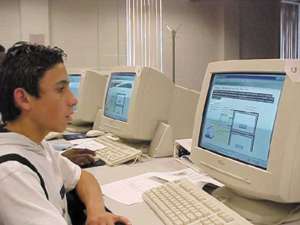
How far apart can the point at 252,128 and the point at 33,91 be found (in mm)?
624

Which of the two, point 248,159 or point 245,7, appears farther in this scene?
point 245,7

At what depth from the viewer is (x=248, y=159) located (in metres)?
1.16

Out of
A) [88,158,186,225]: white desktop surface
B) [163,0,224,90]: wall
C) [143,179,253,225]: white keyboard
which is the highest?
[163,0,224,90]: wall

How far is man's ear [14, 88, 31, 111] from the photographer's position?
3.44ft

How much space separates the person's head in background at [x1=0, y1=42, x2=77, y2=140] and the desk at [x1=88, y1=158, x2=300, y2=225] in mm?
358

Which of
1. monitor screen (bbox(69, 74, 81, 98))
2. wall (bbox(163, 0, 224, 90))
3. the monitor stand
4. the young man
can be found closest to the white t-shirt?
the young man

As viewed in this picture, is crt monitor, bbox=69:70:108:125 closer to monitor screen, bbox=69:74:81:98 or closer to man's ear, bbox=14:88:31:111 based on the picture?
monitor screen, bbox=69:74:81:98

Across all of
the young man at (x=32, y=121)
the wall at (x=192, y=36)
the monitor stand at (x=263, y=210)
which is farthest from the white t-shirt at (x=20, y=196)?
the wall at (x=192, y=36)

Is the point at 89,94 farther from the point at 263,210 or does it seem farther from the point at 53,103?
the point at 263,210

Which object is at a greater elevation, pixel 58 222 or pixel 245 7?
pixel 245 7

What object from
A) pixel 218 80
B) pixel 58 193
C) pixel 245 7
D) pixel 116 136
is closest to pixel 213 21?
pixel 245 7

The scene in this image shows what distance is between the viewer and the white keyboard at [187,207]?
1.05 m

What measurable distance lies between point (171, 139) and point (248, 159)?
0.91 meters

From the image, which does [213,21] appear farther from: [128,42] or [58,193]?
[58,193]
